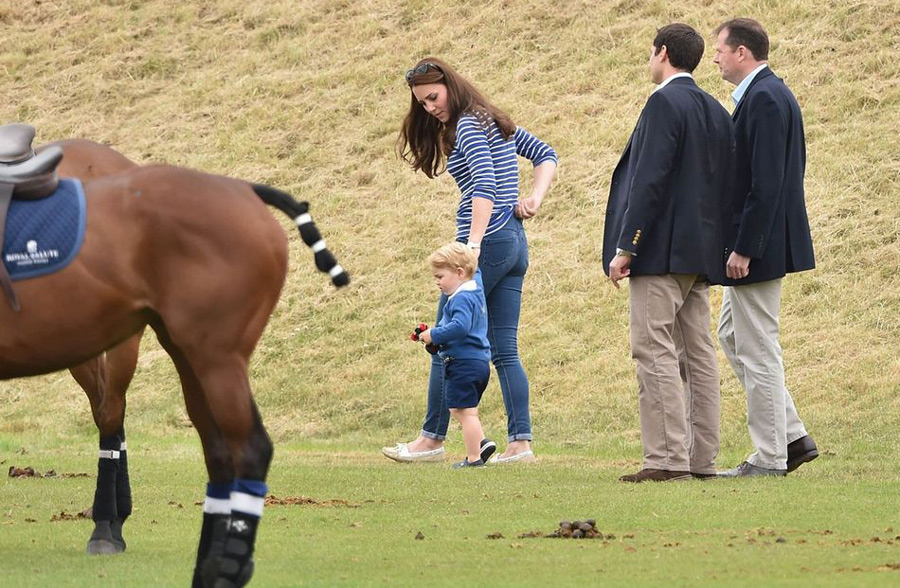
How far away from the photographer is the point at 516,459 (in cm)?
1035

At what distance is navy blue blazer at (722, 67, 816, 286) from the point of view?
8.84 metres

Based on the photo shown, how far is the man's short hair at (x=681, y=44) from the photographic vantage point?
9.07 metres

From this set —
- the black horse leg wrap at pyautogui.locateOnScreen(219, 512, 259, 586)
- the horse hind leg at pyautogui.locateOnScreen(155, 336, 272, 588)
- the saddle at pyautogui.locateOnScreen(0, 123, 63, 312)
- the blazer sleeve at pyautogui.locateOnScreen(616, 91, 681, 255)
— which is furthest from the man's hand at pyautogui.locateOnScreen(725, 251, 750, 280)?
the saddle at pyautogui.locateOnScreen(0, 123, 63, 312)

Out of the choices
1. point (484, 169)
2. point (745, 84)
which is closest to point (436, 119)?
point (484, 169)

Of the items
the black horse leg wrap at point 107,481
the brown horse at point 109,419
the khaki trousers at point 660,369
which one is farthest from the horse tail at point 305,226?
the khaki trousers at point 660,369

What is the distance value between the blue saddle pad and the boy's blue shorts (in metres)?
4.93

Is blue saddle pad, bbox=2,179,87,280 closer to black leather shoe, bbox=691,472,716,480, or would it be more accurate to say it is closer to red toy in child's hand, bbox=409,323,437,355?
red toy in child's hand, bbox=409,323,437,355

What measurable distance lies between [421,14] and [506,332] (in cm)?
1642

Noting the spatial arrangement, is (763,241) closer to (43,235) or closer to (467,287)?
(467,287)

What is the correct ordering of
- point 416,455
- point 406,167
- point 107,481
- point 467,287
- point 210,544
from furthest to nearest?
point 406,167, point 416,455, point 467,287, point 107,481, point 210,544

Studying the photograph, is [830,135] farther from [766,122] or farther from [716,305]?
[766,122]

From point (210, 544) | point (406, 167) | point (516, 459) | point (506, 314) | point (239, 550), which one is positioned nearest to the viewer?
point (239, 550)

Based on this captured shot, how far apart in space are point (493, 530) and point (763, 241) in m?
2.91

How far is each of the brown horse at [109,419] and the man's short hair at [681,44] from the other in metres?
3.71
